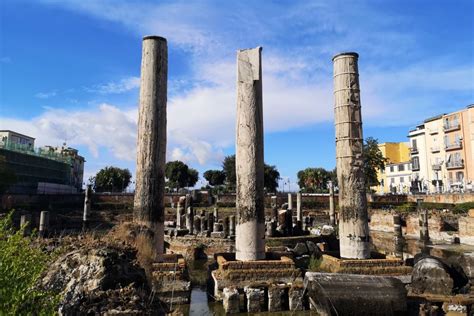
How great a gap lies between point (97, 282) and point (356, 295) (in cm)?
557

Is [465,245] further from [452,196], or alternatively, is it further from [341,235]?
[341,235]

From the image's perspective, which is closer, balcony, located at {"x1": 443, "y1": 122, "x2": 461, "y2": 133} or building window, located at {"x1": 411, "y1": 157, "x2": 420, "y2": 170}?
balcony, located at {"x1": 443, "y1": 122, "x2": 461, "y2": 133}

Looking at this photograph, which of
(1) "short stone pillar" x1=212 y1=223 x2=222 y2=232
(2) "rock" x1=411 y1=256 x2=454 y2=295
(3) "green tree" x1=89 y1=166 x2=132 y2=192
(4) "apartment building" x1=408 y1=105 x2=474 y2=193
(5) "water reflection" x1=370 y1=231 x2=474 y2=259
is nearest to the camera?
(2) "rock" x1=411 y1=256 x2=454 y2=295

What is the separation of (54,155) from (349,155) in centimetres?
5737

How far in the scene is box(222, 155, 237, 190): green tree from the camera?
65.3 meters

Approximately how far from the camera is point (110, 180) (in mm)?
66062

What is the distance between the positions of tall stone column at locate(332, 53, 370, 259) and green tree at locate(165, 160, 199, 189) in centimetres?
5521

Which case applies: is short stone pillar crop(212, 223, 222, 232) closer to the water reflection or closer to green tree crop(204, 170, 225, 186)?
the water reflection

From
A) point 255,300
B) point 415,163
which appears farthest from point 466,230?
point 415,163

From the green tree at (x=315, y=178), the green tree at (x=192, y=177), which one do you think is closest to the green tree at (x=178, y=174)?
the green tree at (x=192, y=177)

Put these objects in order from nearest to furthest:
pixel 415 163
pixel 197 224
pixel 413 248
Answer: pixel 197 224 → pixel 413 248 → pixel 415 163

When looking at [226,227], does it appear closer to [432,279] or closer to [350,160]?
[350,160]

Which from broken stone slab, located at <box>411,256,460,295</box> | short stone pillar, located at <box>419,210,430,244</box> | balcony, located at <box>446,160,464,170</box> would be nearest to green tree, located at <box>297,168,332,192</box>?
balcony, located at <box>446,160,464,170</box>

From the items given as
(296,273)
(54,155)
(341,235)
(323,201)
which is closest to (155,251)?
(296,273)
